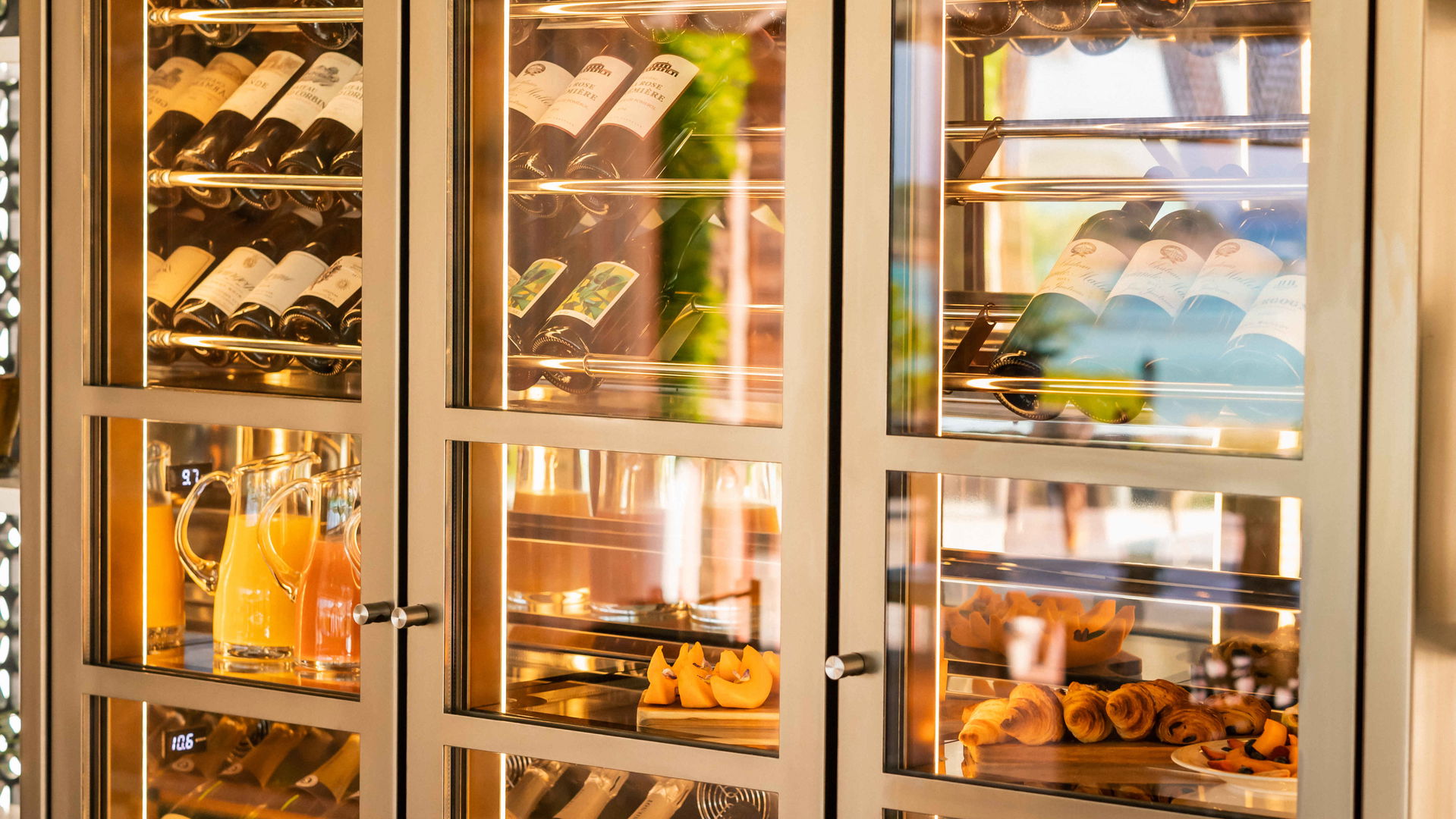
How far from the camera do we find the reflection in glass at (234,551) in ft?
5.70

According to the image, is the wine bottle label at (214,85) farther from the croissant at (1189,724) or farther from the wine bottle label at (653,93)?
the croissant at (1189,724)

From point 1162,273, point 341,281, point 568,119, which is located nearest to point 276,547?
point 341,281

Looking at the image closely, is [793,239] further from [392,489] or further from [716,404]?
[392,489]

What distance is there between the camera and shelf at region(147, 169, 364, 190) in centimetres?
165

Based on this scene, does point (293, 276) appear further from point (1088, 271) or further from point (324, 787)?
point (1088, 271)

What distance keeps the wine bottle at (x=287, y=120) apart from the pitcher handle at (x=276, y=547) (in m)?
0.39

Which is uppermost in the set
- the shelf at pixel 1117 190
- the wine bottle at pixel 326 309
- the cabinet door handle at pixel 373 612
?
the shelf at pixel 1117 190

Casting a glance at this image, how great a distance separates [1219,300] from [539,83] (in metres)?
0.85

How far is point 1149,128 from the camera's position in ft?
4.33

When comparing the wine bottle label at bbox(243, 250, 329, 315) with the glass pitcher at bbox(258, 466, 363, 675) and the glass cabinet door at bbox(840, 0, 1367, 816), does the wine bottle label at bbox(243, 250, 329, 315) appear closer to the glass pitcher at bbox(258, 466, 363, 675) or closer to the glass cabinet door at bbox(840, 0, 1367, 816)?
the glass pitcher at bbox(258, 466, 363, 675)

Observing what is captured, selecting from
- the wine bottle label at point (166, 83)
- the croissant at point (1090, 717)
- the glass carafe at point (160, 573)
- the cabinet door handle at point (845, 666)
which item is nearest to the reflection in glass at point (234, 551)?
the glass carafe at point (160, 573)

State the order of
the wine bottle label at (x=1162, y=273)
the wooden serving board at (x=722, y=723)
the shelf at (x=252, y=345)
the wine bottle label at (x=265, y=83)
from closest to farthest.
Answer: the wine bottle label at (x=1162, y=273) → the wooden serving board at (x=722, y=723) → the shelf at (x=252, y=345) → the wine bottle label at (x=265, y=83)

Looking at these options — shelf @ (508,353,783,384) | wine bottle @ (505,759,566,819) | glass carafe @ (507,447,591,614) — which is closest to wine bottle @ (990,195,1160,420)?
shelf @ (508,353,783,384)

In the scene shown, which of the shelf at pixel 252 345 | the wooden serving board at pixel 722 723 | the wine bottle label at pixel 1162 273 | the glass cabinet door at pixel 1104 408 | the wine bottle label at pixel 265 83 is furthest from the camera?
the wine bottle label at pixel 265 83
